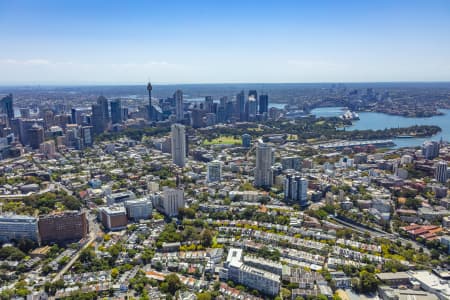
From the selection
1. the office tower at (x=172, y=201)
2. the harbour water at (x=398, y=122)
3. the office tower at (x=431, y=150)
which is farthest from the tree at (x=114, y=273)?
the harbour water at (x=398, y=122)

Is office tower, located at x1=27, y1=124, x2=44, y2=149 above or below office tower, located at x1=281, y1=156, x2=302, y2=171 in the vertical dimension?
above

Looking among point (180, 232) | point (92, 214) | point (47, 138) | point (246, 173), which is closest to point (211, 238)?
point (180, 232)

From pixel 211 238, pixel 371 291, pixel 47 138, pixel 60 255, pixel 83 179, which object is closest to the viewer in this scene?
pixel 371 291

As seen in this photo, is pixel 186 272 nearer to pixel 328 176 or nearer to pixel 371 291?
pixel 371 291

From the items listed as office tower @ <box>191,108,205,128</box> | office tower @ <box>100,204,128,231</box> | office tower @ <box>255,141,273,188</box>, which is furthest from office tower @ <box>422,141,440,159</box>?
office tower @ <box>191,108,205,128</box>

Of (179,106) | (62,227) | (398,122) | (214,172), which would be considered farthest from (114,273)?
(398,122)

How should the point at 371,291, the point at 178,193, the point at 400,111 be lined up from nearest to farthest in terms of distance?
the point at 371,291
the point at 178,193
the point at 400,111

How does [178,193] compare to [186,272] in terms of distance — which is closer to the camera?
[186,272]

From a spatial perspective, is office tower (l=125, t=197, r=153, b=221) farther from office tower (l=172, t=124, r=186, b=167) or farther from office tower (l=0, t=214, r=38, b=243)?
office tower (l=172, t=124, r=186, b=167)
